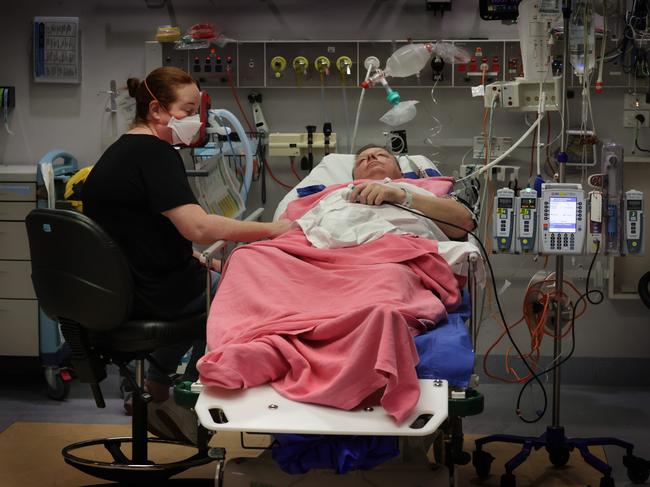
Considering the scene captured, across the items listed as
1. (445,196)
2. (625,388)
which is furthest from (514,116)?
(625,388)

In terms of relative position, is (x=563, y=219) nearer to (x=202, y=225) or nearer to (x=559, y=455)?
(x=559, y=455)

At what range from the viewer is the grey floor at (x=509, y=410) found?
423 centimetres

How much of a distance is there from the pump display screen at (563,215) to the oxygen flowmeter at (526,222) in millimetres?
64

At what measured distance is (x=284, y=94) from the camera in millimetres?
4953

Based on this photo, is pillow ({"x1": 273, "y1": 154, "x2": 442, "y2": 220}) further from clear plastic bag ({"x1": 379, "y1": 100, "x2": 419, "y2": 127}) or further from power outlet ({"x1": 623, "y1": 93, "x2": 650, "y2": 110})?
power outlet ({"x1": 623, "y1": 93, "x2": 650, "y2": 110})

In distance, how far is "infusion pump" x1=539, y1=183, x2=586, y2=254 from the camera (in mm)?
3574

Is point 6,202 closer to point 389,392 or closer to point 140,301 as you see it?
point 140,301

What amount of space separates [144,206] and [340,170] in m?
1.27

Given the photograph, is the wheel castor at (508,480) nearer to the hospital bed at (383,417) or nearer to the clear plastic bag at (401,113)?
the hospital bed at (383,417)

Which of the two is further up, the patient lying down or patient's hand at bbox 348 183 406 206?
patient's hand at bbox 348 183 406 206

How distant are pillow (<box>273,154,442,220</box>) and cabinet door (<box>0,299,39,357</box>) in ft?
4.22

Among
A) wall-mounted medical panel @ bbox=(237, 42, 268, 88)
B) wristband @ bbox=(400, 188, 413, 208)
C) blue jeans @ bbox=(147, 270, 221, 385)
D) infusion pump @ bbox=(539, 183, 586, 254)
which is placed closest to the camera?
blue jeans @ bbox=(147, 270, 221, 385)

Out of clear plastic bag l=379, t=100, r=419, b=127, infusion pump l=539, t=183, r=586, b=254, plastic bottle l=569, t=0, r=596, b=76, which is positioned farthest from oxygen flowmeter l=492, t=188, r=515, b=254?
clear plastic bag l=379, t=100, r=419, b=127

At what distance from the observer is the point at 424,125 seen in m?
4.91
